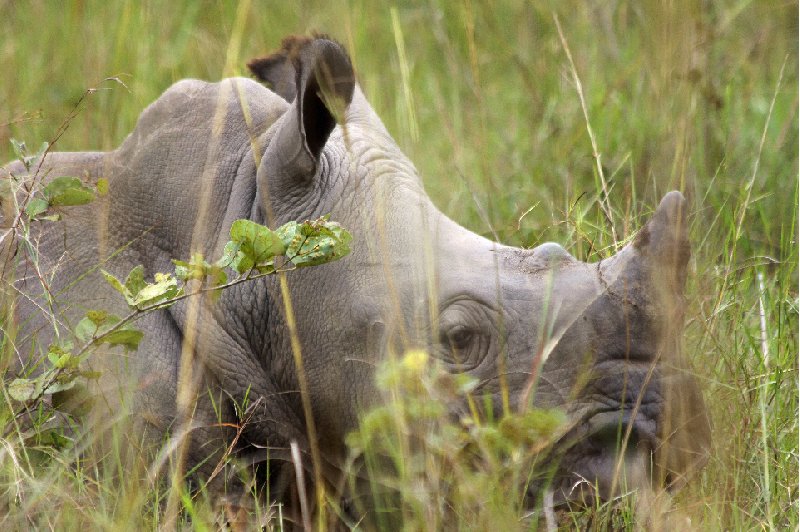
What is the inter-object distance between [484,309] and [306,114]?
0.66 metres

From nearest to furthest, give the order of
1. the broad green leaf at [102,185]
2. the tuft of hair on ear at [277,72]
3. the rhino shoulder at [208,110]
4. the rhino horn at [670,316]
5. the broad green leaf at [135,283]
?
the rhino horn at [670,316] → the broad green leaf at [135,283] → the broad green leaf at [102,185] → the rhino shoulder at [208,110] → the tuft of hair on ear at [277,72]

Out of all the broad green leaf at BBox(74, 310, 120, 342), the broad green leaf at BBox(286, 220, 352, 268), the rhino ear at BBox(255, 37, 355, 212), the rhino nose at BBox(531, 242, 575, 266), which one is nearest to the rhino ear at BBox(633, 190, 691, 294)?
the rhino nose at BBox(531, 242, 575, 266)

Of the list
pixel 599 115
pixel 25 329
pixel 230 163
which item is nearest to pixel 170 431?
pixel 25 329

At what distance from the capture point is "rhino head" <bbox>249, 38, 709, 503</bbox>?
2.83 m

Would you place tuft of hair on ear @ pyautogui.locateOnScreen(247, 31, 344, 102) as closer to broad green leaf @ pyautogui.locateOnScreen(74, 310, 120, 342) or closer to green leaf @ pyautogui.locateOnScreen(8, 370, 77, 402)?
broad green leaf @ pyautogui.locateOnScreen(74, 310, 120, 342)

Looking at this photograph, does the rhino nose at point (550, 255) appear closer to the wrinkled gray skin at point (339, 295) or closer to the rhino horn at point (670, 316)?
the wrinkled gray skin at point (339, 295)

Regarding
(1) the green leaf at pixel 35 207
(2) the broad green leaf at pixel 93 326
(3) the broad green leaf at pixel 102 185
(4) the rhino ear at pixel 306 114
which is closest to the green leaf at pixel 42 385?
(2) the broad green leaf at pixel 93 326

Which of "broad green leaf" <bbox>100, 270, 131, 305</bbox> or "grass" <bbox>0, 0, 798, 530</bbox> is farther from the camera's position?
"grass" <bbox>0, 0, 798, 530</bbox>

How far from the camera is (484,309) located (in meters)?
3.01

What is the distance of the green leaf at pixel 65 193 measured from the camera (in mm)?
3121

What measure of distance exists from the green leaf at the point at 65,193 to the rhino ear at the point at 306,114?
437 millimetres

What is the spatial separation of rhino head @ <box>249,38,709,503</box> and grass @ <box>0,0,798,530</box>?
154 millimetres

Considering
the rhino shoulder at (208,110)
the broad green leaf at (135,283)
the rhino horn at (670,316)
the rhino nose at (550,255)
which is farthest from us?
the rhino shoulder at (208,110)

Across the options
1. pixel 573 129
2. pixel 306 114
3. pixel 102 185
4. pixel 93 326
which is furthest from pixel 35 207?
pixel 573 129
